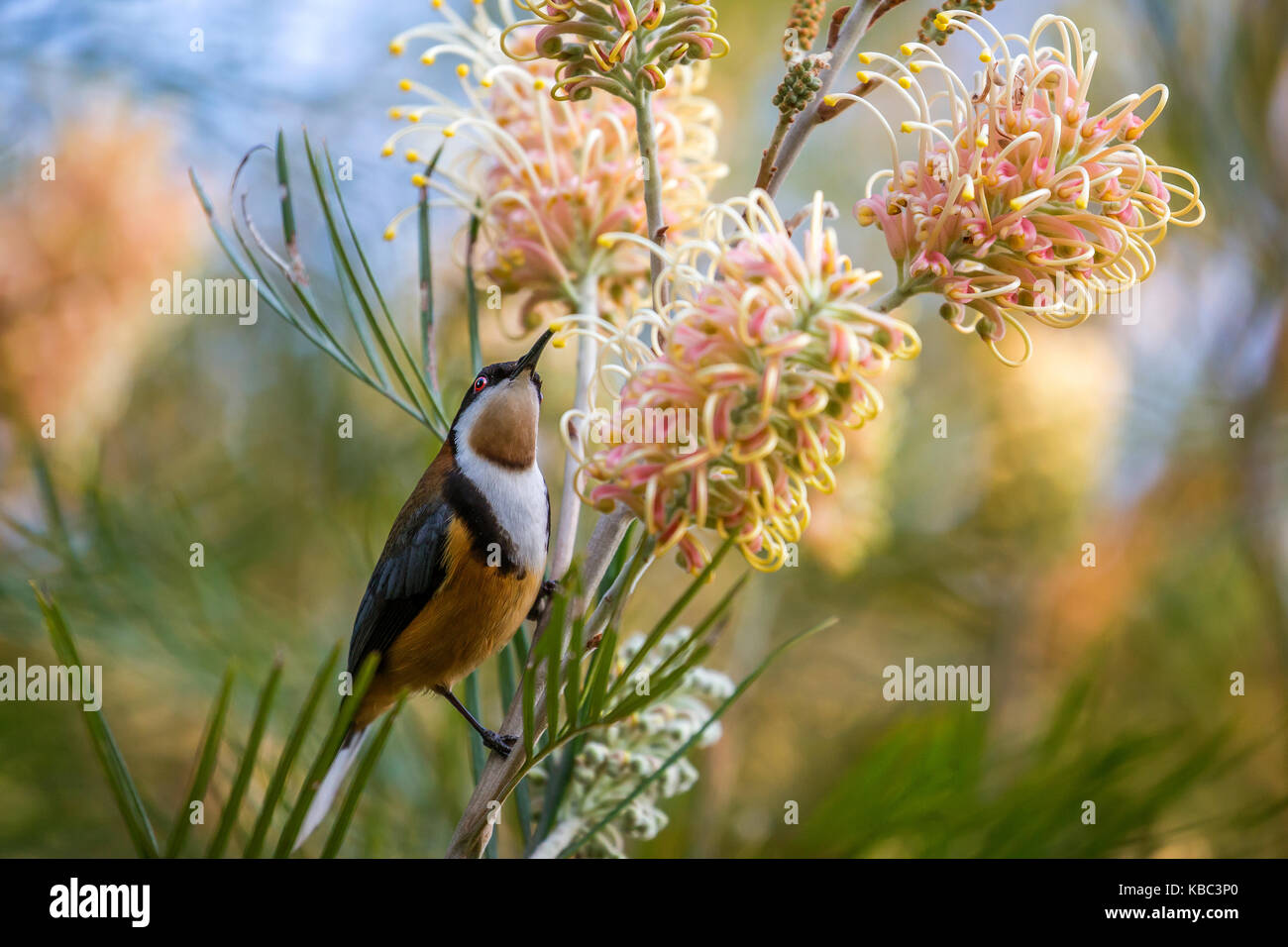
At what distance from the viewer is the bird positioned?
38.4 inches

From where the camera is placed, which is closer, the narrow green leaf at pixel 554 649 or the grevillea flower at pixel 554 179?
the narrow green leaf at pixel 554 649

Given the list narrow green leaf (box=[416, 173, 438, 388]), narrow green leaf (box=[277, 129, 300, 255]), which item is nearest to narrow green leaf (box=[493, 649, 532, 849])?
narrow green leaf (box=[416, 173, 438, 388])

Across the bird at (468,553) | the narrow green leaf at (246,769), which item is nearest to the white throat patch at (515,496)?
the bird at (468,553)

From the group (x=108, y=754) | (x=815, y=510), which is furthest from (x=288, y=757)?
(x=815, y=510)

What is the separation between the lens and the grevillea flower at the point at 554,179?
93cm

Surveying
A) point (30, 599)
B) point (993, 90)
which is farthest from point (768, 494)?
point (30, 599)

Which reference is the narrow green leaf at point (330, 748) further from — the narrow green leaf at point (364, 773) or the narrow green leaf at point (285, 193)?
the narrow green leaf at point (285, 193)

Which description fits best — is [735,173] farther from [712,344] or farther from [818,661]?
[712,344]

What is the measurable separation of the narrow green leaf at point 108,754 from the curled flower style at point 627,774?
0.31 m

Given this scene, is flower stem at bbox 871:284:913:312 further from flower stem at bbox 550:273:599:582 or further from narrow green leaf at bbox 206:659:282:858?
narrow green leaf at bbox 206:659:282:858

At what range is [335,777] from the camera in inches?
41.5

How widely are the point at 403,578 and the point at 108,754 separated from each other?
0.45 m

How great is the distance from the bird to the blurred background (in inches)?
4.3
